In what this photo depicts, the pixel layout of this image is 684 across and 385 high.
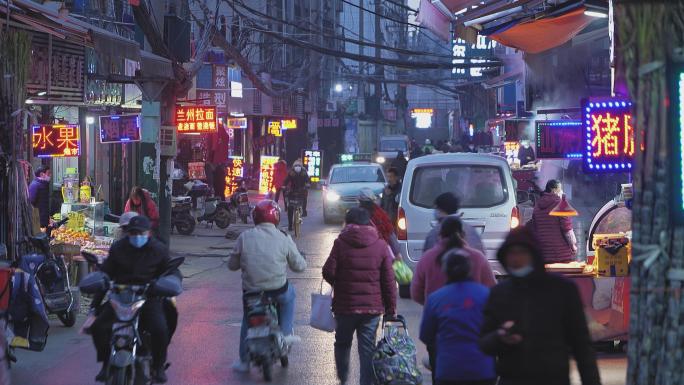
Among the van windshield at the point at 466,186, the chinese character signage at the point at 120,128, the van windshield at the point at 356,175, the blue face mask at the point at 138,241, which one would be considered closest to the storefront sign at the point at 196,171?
the van windshield at the point at 356,175

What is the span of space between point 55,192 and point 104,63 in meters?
3.09

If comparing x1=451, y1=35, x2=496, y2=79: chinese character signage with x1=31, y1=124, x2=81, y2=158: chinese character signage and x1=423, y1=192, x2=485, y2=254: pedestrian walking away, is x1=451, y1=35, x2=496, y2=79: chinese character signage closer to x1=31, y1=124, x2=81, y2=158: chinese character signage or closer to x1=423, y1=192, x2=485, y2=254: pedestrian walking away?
x1=31, y1=124, x2=81, y2=158: chinese character signage

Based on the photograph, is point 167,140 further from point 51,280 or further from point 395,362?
point 395,362

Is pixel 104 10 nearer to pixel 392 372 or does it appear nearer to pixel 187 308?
pixel 187 308

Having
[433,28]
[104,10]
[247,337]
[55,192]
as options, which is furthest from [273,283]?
[104,10]

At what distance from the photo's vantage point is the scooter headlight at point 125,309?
8039 millimetres

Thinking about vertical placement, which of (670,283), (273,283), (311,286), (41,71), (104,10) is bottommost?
(311,286)

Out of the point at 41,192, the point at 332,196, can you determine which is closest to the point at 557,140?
the point at 41,192

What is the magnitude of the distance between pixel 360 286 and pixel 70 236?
7760 mm

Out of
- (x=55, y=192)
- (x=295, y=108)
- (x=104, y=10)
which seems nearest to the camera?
(x=55, y=192)

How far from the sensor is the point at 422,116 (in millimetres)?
94062

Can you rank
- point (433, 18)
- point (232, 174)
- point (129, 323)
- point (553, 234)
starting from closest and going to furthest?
1. point (129, 323)
2. point (553, 234)
3. point (433, 18)
4. point (232, 174)

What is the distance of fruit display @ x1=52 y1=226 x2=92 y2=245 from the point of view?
1464 centimetres

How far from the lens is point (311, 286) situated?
54.0 ft
